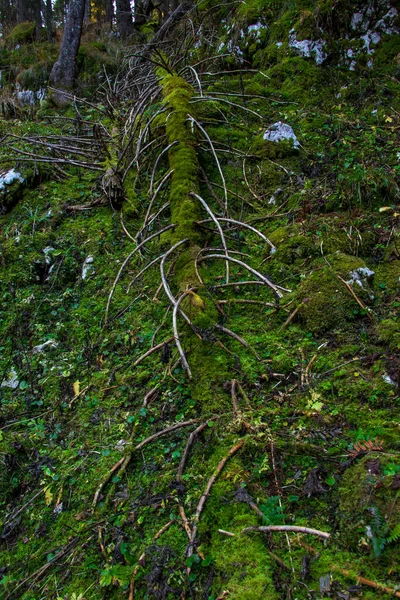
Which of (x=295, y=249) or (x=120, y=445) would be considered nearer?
(x=120, y=445)

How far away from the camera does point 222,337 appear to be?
9.09ft

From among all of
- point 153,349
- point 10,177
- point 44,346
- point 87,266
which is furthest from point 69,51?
point 153,349

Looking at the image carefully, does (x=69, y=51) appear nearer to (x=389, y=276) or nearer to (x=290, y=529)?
(x=389, y=276)

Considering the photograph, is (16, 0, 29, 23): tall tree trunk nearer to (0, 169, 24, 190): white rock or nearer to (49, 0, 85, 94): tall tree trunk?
(49, 0, 85, 94): tall tree trunk

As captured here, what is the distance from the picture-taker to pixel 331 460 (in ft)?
6.13

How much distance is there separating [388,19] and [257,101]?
1.91 metres

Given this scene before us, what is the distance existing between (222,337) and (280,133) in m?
2.83

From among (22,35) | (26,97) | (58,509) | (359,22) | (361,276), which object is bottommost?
(58,509)

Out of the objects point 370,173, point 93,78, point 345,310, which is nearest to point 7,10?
point 93,78

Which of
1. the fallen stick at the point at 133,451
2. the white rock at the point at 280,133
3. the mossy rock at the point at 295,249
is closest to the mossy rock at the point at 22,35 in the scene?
the white rock at the point at 280,133

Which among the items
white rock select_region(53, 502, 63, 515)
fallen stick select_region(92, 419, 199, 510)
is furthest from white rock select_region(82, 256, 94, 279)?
white rock select_region(53, 502, 63, 515)

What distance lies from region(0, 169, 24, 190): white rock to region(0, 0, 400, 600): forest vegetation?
1.1 inches

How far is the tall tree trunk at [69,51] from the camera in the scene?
25.3 ft

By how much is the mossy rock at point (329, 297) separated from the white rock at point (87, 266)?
2.11m
